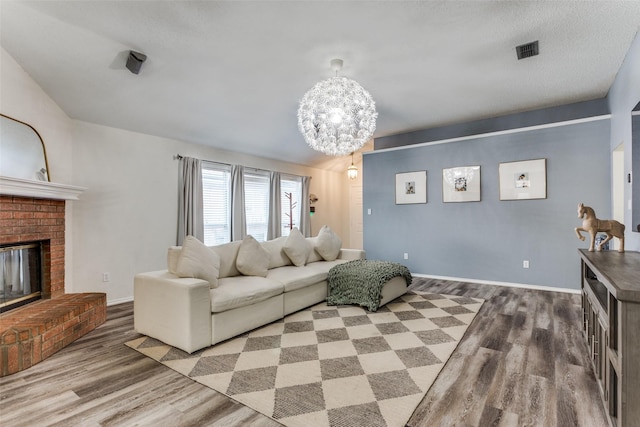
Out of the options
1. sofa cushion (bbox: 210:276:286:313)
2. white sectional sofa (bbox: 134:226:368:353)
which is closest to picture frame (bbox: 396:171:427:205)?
white sectional sofa (bbox: 134:226:368:353)

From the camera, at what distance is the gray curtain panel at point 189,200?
4.83 metres

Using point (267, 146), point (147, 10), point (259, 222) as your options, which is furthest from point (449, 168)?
point (147, 10)

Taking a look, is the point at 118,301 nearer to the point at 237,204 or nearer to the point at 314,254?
the point at 237,204

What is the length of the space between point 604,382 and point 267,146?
532cm

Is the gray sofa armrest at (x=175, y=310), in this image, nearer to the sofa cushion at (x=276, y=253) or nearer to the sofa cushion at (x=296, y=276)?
the sofa cushion at (x=296, y=276)

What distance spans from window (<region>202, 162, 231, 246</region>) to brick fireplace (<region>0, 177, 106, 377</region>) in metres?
1.95

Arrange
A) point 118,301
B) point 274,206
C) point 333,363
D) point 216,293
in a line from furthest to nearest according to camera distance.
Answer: point 274,206, point 118,301, point 216,293, point 333,363

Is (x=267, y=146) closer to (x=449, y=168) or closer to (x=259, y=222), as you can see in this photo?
(x=259, y=222)

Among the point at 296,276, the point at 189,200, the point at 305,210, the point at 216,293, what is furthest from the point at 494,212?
the point at 189,200

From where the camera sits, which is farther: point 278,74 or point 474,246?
point 474,246

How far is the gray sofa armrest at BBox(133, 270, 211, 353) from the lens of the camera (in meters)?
2.57

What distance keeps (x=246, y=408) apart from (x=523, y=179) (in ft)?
15.9

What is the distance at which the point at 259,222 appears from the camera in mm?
6254

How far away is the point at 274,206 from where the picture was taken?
21.1 feet
